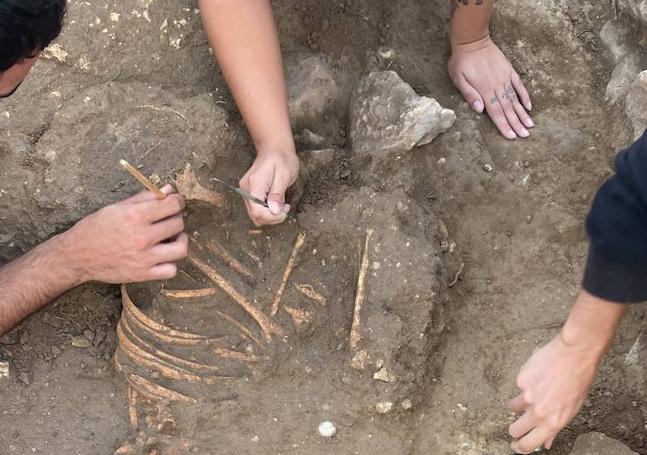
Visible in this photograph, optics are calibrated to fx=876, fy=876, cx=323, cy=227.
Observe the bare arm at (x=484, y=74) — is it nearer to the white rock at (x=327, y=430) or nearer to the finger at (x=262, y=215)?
the finger at (x=262, y=215)

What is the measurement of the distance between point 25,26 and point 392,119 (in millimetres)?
989

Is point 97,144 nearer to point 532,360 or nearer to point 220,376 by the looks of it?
point 220,376

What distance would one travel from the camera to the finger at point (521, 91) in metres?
2.60

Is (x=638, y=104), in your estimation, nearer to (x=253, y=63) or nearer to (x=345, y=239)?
(x=345, y=239)

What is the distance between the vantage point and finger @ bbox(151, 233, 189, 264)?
84.8 inches

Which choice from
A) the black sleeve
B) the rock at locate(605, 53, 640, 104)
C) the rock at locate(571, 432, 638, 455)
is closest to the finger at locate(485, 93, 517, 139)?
the rock at locate(605, 53, 640, 104)

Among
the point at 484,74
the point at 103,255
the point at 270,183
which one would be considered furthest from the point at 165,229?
the point at 484,74

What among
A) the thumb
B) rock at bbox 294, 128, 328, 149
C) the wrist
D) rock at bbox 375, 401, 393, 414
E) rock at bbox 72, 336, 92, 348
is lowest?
rock at bbox 72, 336, 92, 348

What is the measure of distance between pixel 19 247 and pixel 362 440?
1.08m

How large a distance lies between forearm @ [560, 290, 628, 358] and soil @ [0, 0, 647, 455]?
583 millimetres

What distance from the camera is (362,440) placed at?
214 cm

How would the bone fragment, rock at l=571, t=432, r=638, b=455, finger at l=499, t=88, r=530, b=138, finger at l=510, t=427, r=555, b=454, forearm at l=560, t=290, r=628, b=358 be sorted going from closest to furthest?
forearm at l=560, t=290, r=628, b=358 → finger at l=510, t=427, r=555, b=454 → rock at l=571, t=432, r=638, b=455 → the bone fragment → finger at l=499, t=88, r=530, b=138

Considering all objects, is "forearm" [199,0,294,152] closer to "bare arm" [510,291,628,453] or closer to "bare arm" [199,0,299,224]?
"bare arm" [199,0,299,224]

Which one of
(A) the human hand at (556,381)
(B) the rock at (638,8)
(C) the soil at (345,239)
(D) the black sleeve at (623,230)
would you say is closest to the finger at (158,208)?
(C) the soil at (345,239)
